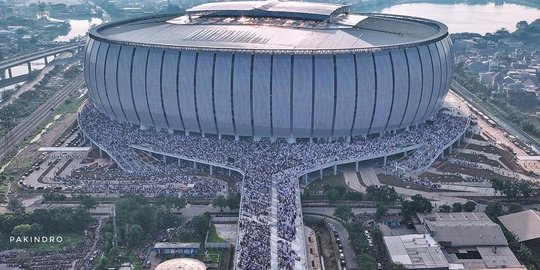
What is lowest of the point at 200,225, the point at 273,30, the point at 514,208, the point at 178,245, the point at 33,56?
the point at 514,208

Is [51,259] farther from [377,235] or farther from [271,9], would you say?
[271,9]

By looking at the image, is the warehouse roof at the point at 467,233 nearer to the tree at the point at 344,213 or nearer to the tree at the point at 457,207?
the tree at the point at 457,207

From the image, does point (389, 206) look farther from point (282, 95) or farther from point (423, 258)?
point (282, 95)

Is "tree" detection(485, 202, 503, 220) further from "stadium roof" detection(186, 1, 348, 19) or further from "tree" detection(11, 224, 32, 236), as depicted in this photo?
"tree" detection(11, 224, 32, 236)

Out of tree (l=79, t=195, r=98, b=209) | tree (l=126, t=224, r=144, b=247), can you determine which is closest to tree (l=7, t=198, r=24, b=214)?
tree (l=79, t=195, r=98, b=209)

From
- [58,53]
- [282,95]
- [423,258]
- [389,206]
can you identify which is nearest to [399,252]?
[423,258]

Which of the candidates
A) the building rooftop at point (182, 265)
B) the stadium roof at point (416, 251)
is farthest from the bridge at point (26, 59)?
the stadium roof at point (416, 251)

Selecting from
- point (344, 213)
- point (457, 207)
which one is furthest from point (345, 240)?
point (457, 207)
